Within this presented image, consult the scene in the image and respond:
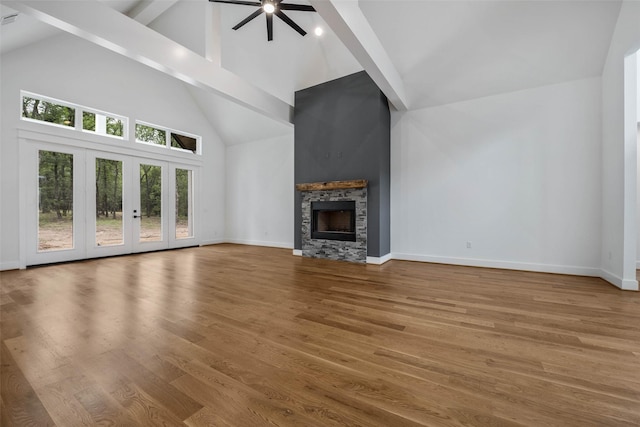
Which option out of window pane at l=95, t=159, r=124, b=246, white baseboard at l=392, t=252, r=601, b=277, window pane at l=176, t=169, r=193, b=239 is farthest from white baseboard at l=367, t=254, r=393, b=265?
window pane at l=95, t=159, r=124, b=246

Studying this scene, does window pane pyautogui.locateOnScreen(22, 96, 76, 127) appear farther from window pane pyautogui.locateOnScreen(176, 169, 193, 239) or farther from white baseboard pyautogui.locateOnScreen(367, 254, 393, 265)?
white baseboard pyautogui.locateOnScreen(367, 254, 393, 265)

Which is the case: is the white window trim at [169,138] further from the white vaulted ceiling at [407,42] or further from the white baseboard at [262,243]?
the white baseboard at [262,243]

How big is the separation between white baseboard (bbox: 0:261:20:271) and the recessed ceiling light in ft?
11.9

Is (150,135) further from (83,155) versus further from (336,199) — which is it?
(336,199)

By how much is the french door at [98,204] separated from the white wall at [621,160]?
852 centimetres

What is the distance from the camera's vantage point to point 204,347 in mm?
1818

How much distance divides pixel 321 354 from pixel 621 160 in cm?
438

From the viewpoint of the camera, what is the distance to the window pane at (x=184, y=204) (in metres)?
6.99

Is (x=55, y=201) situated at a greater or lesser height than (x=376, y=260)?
greater

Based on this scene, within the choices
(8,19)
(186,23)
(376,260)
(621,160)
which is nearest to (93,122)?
(8,19)

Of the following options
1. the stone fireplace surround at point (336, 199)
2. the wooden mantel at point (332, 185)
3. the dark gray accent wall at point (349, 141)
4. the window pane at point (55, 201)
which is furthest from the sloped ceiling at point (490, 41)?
the window pane at point (55, 201)

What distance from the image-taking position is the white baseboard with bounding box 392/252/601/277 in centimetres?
376

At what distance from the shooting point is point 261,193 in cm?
739

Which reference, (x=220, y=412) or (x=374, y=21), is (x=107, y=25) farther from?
(x=220, y=412)
